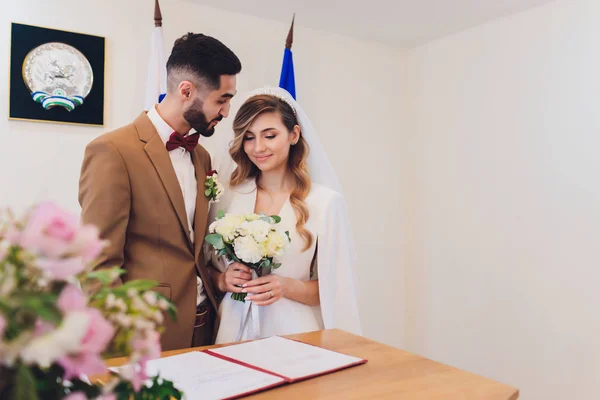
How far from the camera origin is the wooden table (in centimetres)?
112

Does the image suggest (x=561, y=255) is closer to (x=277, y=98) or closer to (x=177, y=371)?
(x=277, y=98)

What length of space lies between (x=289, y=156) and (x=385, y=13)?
185 cm

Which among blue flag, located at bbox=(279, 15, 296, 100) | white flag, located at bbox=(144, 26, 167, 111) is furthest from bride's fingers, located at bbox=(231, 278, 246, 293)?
blue flag, located at bbox=(279, 15, 296, 100)

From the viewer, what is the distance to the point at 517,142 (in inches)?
145

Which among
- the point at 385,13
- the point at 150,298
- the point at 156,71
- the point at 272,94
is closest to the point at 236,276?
the point at 272,94

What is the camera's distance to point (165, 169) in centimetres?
199

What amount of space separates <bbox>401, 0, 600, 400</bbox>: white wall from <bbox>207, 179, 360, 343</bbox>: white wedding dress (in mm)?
1741

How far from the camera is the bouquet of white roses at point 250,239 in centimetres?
183

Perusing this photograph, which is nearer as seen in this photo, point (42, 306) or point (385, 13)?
point (42, 306)

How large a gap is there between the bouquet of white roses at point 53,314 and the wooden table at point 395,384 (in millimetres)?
633

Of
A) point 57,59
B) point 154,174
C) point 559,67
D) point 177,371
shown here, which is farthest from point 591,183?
point 57,59

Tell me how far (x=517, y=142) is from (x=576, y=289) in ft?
3.49

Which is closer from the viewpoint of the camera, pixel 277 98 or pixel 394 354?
pixel 394 354

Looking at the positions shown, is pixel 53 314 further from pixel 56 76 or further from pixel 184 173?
pixel 56 76
